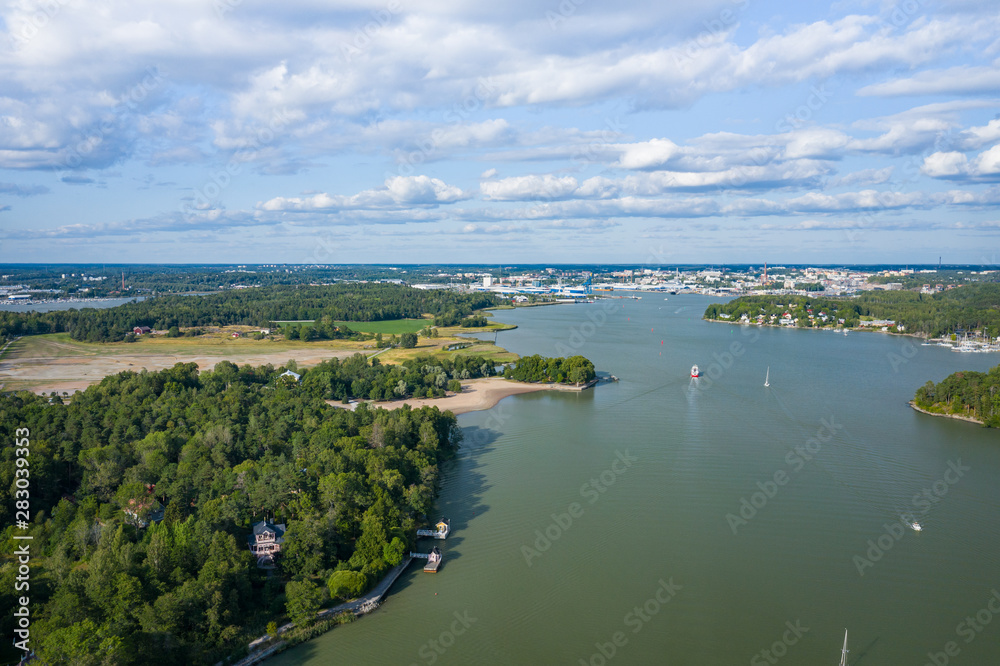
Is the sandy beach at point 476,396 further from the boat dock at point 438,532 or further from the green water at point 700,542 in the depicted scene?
the boat dock at point 438,532

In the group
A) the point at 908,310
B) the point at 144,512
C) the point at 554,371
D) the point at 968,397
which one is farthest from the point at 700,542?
the point at 908,310

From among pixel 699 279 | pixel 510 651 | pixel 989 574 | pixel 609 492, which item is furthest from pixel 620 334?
pixel 699 279

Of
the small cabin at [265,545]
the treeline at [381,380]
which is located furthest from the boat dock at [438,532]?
the treeline at [381,380]

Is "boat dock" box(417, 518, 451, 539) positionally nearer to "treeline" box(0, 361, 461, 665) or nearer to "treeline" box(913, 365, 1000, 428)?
"treeline" box(0, 361, 461, 665)

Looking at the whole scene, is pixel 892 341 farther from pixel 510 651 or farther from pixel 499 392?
pixel 510 651

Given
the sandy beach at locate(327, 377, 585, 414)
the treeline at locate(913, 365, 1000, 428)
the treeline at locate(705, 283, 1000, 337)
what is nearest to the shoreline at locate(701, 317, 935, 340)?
the treeline at locate(705, 283, 1000, 337)

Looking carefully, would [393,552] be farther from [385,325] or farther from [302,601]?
[385,325]
